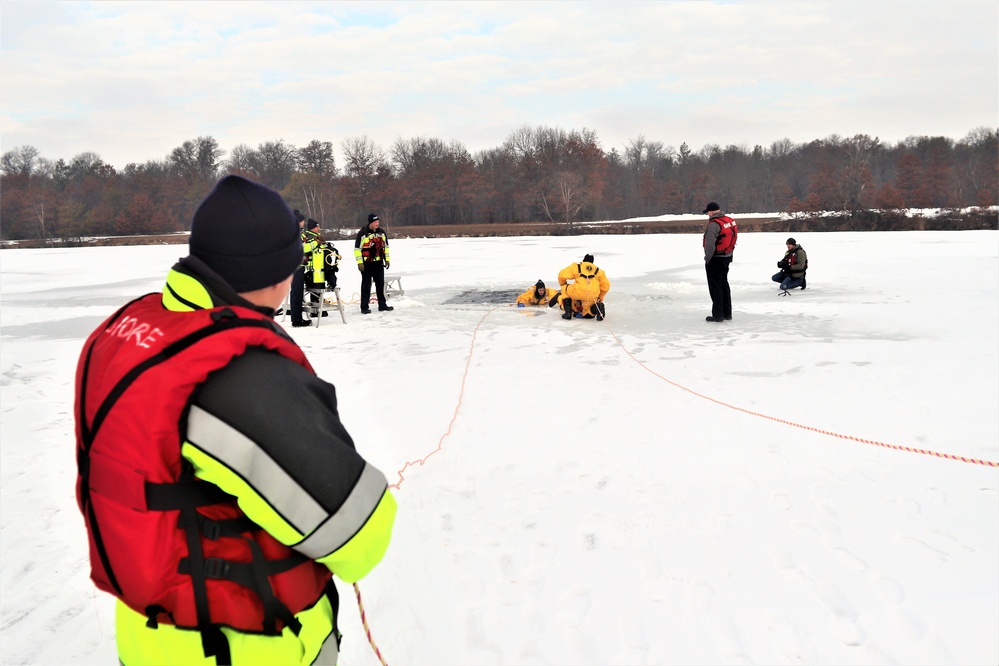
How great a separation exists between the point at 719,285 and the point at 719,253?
Answer: 0.50 meters

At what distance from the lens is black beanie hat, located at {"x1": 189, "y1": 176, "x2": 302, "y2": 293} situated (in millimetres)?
1362

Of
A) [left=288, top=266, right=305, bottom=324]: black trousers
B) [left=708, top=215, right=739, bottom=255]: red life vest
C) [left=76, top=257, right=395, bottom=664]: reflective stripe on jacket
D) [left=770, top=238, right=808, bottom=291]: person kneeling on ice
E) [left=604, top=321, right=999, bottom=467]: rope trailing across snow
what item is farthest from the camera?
[left=770, top=238, right=808, bottom=291]: person kneeling on ice

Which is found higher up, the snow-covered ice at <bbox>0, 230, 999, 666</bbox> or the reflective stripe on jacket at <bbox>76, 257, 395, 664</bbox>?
the reflective stripe on jacket at <bbox>76, 257, 395, 664</bbox>

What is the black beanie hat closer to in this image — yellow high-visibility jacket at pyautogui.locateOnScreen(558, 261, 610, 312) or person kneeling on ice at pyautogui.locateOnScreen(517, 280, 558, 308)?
yellow high-visibility jacket at pyautogui.locateOnScreen(558, 261, 610, 312)

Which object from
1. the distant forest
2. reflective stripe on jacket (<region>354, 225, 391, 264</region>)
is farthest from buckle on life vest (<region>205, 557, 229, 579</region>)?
the distant forest

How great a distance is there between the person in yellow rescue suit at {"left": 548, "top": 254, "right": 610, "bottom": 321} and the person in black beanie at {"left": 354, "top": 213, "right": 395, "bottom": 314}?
10.2ft

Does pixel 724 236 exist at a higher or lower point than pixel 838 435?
Answer: higher

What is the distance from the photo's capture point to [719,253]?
908 cm

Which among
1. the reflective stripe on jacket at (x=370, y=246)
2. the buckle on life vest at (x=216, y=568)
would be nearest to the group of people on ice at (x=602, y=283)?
the reflective stripe on jacket at (x=370, y=246)

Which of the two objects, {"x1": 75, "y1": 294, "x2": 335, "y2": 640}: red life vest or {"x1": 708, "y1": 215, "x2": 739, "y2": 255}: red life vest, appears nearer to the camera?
{"x1": 75, "y1": 294, "x2": 335, "y2": 640}: red life vest

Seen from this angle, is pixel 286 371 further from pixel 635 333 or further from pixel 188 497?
pixel 635 333

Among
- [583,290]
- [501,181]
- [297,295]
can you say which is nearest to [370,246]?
[297,295]

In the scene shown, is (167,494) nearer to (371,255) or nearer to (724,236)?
(724,236)

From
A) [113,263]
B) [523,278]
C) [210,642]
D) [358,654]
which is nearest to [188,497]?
[210,642]
